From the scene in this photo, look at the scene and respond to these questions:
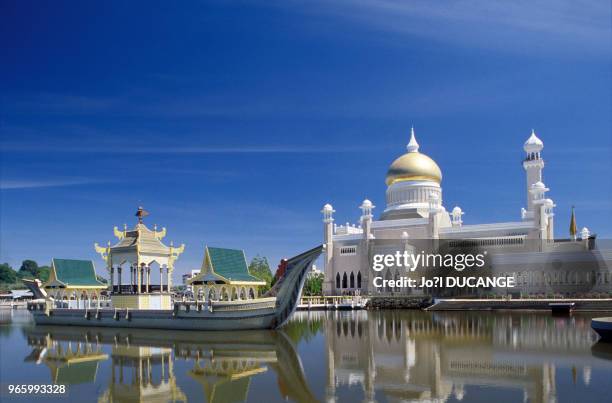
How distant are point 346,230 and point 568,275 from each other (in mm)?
22677

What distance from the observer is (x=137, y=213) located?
99.6ft

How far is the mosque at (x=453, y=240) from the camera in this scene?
151 ft

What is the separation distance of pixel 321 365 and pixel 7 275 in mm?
102056

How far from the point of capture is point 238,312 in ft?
83.0

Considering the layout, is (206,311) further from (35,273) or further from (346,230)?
(35,273)

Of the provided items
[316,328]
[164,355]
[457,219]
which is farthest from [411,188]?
[164,355]

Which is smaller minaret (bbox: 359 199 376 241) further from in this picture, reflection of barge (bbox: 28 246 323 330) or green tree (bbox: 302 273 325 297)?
reflection of barge (bbox: 28 246 323 330)

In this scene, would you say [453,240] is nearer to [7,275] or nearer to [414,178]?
[414,178]

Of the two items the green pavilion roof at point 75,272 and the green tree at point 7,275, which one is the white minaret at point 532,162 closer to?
the green pavilion roof at point 75,272

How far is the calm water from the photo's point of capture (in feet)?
40.4

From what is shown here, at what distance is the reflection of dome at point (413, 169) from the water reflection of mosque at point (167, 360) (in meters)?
39.9

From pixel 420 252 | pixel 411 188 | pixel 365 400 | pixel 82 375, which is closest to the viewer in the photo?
pixel 365 400

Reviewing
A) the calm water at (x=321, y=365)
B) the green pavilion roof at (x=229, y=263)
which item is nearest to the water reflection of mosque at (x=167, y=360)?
the calm water at (x=321, y=365)

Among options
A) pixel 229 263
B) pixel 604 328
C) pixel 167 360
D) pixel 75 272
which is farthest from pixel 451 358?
pixel 75 272
